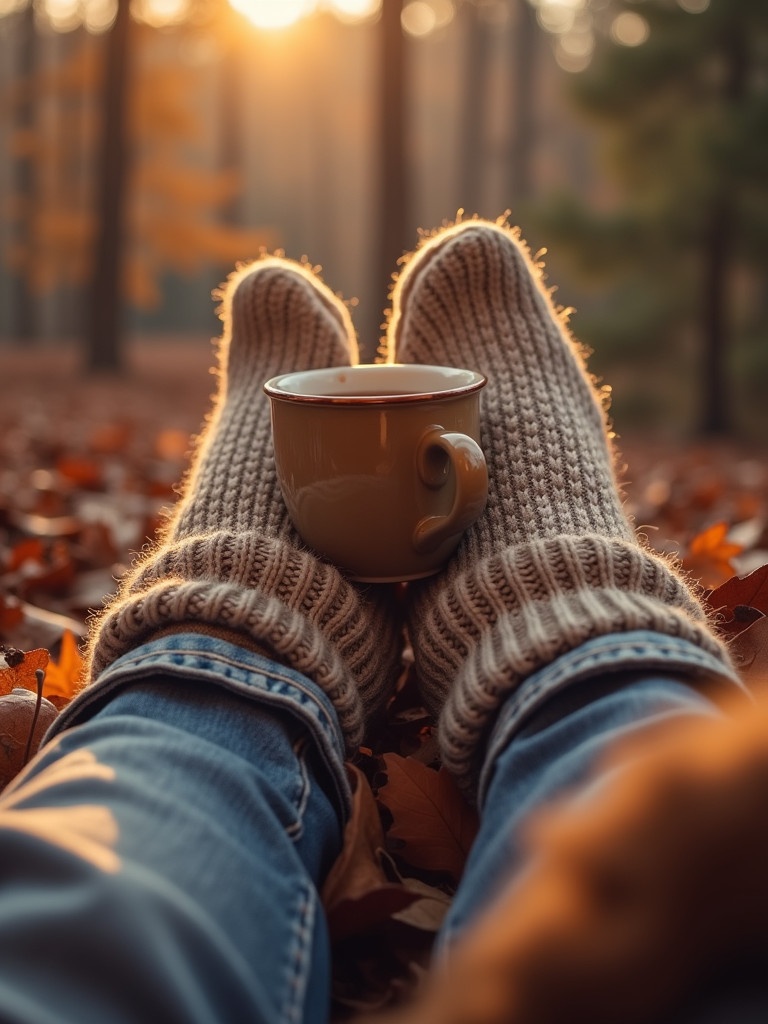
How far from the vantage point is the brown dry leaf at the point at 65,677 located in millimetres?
956

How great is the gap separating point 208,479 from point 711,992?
74cm

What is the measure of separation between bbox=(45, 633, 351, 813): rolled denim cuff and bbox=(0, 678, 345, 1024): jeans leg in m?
0.01

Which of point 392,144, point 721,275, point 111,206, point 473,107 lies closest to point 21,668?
point 392,144

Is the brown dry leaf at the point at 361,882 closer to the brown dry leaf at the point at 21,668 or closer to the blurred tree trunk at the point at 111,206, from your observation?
the brown dry leaf at the point at 21,668

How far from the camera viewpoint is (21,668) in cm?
88

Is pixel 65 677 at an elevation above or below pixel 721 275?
below

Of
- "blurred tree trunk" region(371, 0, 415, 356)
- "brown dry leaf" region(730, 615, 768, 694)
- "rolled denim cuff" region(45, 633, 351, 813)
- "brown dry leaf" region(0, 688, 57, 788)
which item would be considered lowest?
"brown dry leaf" region(0, 688, 57, 788)

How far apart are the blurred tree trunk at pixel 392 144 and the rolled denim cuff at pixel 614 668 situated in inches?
188

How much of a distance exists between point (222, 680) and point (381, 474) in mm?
227

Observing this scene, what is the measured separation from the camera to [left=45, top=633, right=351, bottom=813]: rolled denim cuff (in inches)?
27.7

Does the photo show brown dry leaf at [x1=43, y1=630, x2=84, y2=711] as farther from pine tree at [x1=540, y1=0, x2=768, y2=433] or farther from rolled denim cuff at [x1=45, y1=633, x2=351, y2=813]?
pine tree at [x1=540, y1=0, x2=768, y2=433]

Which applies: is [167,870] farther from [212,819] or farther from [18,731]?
[18,731]

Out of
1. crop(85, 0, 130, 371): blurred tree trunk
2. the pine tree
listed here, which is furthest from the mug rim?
crop(85, 0, 130, 371): blurred tree trunk

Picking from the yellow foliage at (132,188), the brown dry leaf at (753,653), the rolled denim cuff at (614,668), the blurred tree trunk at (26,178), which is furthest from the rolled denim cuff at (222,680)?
the blurred tree trunk at (26,178)
